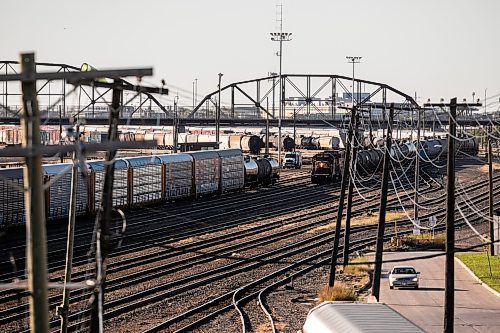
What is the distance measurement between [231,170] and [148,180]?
13744mm

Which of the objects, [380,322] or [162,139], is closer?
[380,322]

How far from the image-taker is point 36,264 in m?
9.12

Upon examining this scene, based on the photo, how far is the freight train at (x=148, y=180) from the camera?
40.7 metres

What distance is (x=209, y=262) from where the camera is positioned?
120 feet

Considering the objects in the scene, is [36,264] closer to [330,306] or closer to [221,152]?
[330,306]

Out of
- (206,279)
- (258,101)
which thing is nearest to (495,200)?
(206,279)

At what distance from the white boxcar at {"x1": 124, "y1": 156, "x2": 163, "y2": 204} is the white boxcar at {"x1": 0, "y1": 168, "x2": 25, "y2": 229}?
9558mm

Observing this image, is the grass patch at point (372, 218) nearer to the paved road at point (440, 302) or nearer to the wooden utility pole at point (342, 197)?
the paved road at point (440, 302)

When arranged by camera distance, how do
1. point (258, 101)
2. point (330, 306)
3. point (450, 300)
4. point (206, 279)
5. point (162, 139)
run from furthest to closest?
point (258, 101)
point (162, 139)
point (206, 279)
point (450, 300)
point (330, 306)

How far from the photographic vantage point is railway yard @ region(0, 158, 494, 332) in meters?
26.4

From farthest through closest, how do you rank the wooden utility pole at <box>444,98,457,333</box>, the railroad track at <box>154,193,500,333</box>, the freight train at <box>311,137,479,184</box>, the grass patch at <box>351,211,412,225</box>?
the freight train at <box>311,137,479,184</box> < the grass patch at <box>351,211,412,225</box> < the railroad track at <box>154,193,500,333</box> < the wooden utility pole at <box>444,98,457,333</box>

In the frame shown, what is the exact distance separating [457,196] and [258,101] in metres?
93.9

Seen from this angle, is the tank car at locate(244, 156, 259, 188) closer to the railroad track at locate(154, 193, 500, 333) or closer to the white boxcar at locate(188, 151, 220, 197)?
the white boxcar at locate(188, 151, 220, 197)

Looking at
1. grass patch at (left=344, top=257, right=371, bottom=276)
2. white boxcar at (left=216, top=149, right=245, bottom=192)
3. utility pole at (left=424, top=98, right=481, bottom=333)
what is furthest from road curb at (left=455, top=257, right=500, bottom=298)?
white boxcar at (left=216, top=149, right=245, bottom=192)
